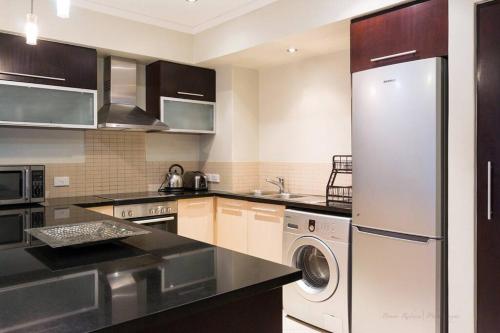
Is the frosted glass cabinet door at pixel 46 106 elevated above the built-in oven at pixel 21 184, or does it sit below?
above

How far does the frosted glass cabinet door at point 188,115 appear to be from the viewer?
383 centimetres

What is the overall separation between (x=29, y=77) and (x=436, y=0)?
2.92 m

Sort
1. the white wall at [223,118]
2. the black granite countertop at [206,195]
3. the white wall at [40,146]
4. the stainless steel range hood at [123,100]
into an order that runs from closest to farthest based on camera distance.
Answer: the black granite countertop at [206,195], the white wall at [40,146], the stainless steel range hood at [123,100], the white wall at [223,118]

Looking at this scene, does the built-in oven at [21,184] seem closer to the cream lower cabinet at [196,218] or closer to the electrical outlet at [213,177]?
the cream lower cabinet at [196,218]

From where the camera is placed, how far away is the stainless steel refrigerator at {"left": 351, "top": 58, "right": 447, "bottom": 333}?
2166 millimetres

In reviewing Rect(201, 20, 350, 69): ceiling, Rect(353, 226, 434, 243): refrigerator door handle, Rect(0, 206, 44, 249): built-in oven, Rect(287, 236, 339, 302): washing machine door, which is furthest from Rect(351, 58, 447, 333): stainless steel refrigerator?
Rect(0, 206, 44, 249): built-in oven

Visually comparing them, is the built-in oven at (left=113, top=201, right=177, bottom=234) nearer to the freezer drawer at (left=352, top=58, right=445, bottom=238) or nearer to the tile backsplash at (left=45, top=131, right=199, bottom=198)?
the tile backsplash at (left=45, top=131, right=199, bottom=198)

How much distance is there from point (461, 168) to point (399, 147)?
0.34 m

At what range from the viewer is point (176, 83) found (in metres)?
3.87

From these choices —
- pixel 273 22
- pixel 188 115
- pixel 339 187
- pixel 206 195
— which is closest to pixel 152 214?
pixel 206 195

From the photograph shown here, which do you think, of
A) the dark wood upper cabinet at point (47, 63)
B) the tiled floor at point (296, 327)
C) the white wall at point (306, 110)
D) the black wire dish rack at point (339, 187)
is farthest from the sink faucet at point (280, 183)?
the dark wood upper cabinet at point (47, 63)

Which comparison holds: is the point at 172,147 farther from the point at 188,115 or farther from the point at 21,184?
the point at 21,184

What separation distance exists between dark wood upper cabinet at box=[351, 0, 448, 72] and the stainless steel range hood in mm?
1907

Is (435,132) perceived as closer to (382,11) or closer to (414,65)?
(414,65)
